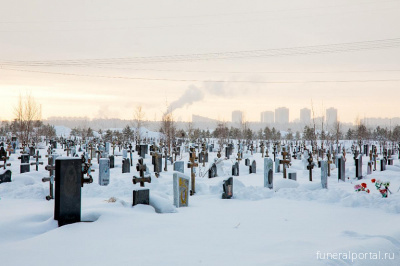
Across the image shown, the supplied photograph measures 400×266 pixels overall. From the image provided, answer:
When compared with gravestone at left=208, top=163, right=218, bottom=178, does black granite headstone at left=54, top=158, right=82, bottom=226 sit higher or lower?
higher

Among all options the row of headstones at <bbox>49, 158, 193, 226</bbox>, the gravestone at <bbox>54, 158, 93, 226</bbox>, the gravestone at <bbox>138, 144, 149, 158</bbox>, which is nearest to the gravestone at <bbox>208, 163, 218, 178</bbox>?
the gravestone at <bbox>138, 144, 149, 158</bbox>

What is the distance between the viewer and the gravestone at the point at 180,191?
8.20 metres

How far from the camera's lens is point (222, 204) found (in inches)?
331

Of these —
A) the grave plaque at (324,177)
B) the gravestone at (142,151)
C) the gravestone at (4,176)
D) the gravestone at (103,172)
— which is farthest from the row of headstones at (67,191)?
the gravestone at (142,151)

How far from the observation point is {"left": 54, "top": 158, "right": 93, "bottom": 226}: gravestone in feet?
18.2

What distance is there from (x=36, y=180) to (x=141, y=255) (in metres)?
10.1

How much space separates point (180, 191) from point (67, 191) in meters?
3.23

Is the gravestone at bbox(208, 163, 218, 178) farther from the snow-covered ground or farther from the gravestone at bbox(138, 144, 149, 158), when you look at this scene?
the gravestone at bbox(138, 144, 149, 158)

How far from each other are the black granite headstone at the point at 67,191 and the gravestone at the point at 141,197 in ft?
4.51

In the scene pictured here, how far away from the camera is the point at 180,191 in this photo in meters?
8.24

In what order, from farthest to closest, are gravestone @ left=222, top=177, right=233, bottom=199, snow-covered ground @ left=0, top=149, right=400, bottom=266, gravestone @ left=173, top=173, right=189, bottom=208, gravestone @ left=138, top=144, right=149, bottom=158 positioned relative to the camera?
1. gravestone @ left=138, top=144, right=149, bottom=158
2. gravestone @ left=222, top=177, right=233, bottom=199
3. gravestone @ left=173, top=173, right=189, bottom=208
4. snow-covered ground @ left=0, top=149, right=400, bottom=266

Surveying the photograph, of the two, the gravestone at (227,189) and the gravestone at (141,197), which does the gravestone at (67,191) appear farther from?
the gravestone at (227,189)

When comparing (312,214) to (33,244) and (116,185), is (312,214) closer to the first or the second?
(33,244)

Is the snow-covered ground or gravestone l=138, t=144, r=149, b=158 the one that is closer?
the snow-covered ground
